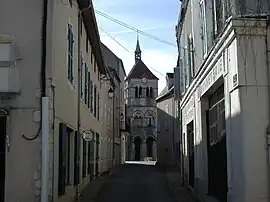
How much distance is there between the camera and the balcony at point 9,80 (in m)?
10.3

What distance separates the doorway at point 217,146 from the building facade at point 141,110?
56.7m

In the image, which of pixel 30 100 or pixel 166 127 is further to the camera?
pixel 166 127

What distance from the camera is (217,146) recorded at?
12.8 metres

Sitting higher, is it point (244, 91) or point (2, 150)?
point (244, 91)

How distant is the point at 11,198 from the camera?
10117mm

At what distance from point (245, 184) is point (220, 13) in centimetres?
410

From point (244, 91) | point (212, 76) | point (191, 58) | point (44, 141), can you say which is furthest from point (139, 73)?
point (244, 91)

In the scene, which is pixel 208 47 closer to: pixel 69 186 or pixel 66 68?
pixel 66 68

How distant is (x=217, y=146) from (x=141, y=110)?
60.3 metres

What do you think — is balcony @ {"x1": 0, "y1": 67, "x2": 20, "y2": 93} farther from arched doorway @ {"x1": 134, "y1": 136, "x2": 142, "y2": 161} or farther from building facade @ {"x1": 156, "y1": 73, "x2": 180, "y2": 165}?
arched doorway @ {"x1": 134, "y1": 136, "x2": 142, "y2": 161}

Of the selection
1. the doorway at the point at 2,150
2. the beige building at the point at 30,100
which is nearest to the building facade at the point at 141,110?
the beige building at the point at 30,100

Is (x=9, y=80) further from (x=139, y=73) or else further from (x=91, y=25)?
(x=139, y=73)

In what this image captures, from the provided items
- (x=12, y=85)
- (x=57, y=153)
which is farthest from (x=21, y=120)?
(x=57, y=153)

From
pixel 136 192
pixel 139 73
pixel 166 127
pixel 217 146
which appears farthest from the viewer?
pixel 139 73
